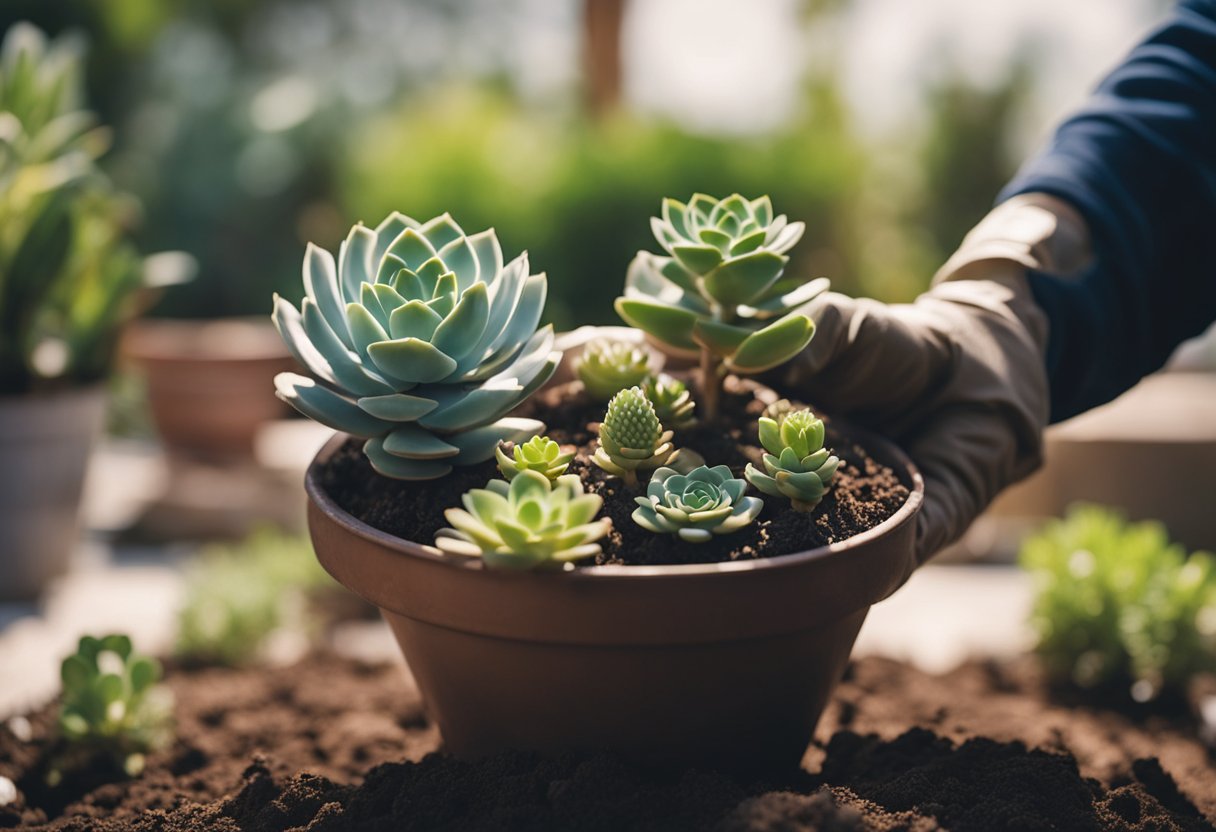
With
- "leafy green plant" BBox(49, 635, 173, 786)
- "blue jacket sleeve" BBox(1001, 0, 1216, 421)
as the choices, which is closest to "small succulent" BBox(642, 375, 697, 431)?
"blue jacket sleeve" BBox(1001, 0, 1216, 421)

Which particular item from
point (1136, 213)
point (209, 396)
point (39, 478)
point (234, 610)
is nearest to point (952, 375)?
point (1136, 213)

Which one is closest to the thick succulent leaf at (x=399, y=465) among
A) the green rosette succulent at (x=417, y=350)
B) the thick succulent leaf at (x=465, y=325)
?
the green rosette succulent at (x=417, y=350)

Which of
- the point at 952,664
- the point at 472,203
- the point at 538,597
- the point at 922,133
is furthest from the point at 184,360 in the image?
the point at 922,133

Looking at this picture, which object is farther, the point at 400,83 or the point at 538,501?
the point at 400,83

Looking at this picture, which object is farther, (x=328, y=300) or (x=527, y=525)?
(x=328, y=300)

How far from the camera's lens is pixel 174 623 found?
88.8 inches

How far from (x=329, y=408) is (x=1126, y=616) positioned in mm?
1466

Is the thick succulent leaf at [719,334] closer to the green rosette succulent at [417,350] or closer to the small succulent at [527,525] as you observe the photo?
the green rosette succulent at [417,350]

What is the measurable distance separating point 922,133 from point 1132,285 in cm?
534

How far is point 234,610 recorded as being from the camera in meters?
2.14

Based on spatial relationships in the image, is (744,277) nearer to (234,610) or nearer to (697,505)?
(697,505)

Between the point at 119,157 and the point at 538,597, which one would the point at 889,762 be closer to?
the point at 538,597

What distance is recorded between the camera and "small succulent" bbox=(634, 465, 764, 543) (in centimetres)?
112

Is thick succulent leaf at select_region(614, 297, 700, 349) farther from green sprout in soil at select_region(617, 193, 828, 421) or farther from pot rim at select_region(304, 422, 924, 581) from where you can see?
pot rim at select_region(304, 422, 924, 581)
